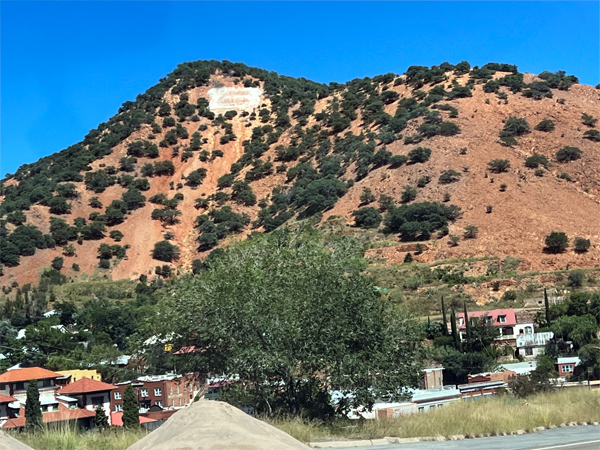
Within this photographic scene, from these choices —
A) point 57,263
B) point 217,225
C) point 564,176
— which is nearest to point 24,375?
point 57,263

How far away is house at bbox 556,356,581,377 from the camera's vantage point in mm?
29484

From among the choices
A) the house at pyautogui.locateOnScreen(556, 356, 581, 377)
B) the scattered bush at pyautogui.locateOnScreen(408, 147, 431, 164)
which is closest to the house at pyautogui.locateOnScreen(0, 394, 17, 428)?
the house at pyautogui.locateOnScreen(556, 356, 581, 377)

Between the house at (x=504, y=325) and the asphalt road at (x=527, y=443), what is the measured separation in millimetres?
28308

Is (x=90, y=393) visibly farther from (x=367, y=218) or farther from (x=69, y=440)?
(x=367, y=218)

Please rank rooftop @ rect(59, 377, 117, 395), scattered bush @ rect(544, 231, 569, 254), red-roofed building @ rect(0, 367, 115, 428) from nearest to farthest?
red-roofed building @ rect(0, 367, 115, 428), rooftop @ rect(59, 377, 117, 395), scattered bush @ rect(544, 231, 569, 254)

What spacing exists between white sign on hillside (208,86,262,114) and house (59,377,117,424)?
69.5 metres

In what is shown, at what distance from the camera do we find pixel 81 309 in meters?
51.9

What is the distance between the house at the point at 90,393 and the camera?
95.0 feet

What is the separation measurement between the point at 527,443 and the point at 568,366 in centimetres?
2259

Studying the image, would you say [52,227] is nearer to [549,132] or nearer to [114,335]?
[114,335]

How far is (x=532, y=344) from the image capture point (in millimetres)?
37188

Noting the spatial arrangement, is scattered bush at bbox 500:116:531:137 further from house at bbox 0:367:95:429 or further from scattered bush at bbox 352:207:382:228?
house at bbox 0:367:95:429

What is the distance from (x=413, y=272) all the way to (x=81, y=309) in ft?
83.1

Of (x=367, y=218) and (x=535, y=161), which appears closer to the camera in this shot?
(x=367, y=218)
